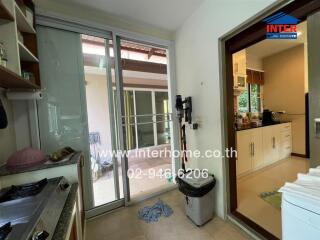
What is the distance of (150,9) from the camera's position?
6.46 ft

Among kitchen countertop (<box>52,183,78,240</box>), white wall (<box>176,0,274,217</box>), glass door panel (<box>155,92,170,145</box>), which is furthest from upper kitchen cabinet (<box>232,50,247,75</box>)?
kitchen countertop (<box>52,183,78,240</box>)

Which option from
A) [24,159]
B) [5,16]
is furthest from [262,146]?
[5,16]

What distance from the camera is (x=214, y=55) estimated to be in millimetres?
1780

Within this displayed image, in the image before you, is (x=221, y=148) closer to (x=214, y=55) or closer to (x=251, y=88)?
(x=214, y=55)

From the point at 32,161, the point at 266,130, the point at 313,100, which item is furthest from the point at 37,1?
the point at 266,130

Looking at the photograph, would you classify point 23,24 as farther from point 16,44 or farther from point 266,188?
point 266,188

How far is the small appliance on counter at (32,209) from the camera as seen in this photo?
0.65 meters

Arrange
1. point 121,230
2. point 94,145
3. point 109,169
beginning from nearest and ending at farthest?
1. point 121,230
2. point 94,145
3. point 109,169

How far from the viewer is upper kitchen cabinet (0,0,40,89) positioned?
1.03 metres

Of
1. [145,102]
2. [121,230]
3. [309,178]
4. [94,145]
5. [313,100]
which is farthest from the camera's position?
[145,102]

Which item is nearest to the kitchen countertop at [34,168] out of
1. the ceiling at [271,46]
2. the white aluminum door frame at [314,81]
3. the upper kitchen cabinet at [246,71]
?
the white aluminum door frame at [314,81]

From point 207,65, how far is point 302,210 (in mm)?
1613

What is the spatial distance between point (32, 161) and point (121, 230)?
118 centimetres

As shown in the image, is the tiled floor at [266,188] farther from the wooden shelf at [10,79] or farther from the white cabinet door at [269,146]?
the wooden shelf at [10,79]
